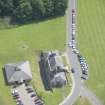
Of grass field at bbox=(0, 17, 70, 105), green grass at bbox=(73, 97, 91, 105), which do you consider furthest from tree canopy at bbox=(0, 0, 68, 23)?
green grass at bbox=(73, 97, 91, 105)

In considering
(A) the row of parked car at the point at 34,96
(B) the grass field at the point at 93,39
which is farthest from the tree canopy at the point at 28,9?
(A) the row of parked car at the point at 34,96

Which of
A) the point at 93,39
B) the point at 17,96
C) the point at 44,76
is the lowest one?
the point at 17,96

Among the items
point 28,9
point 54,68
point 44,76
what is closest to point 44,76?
point 44,76

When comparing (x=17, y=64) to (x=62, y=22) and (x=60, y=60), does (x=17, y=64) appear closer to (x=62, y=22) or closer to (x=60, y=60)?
(x=60, y=60)

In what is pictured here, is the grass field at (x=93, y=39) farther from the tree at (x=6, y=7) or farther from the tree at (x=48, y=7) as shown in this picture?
the tree at (x=6, y=7)

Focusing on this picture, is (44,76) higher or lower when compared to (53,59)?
lower

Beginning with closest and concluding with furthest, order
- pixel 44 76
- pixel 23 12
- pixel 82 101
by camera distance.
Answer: pixel 82 101, pixel 44 76, pixel 23 12

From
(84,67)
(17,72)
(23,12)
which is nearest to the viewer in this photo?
(17,72)

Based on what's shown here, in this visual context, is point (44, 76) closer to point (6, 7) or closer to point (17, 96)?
point (17, 96)
